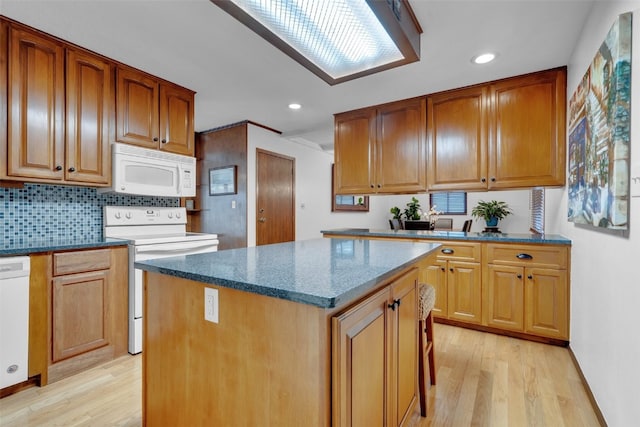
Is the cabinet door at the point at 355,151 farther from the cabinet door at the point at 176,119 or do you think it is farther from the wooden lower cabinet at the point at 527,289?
the cabinet door at the point at 176,119

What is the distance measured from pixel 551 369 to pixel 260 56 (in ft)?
10.3

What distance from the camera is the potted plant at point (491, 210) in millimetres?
5844

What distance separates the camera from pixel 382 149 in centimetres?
350

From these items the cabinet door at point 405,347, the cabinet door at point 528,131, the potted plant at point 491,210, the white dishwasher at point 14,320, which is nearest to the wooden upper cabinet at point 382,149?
the cabinet door at point 528,131

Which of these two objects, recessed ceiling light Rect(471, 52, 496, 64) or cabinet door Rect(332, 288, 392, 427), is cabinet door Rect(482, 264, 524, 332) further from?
cabinet door Rect(332, 288, 392, 427)

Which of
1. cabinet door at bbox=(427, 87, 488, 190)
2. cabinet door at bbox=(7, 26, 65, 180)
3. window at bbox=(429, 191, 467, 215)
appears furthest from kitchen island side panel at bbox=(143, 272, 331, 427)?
window at bbox=(429, 191, 467, 215)

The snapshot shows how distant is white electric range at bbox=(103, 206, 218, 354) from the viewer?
237cm

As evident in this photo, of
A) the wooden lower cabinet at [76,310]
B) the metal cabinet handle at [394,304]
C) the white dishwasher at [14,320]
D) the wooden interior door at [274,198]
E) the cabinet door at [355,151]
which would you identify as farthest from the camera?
the wooden interior door at [274,198]

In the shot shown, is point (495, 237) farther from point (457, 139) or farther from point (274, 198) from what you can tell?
point (274, 198)

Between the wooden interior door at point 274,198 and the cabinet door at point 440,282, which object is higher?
the wooden interior door at point 274,198

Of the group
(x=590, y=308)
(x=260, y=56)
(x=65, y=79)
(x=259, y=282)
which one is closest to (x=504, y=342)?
(x=590, y=308)

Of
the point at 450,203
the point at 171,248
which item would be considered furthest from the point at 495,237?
the point at 450,203

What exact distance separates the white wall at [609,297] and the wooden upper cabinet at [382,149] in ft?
4.43

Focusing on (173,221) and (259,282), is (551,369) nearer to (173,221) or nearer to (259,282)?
(259,282)
